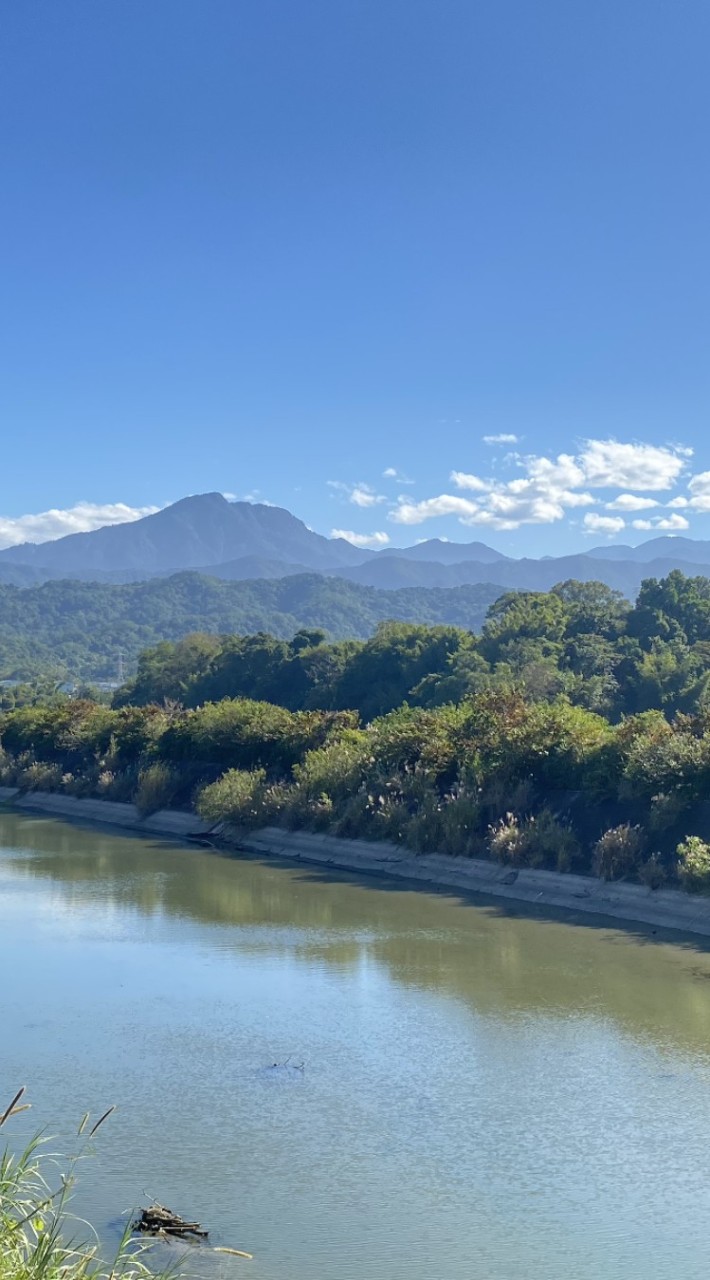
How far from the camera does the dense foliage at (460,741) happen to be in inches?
887

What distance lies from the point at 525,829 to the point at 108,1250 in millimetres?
15892

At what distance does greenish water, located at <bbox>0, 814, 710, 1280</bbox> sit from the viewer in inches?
345

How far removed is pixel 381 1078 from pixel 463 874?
11.5 m

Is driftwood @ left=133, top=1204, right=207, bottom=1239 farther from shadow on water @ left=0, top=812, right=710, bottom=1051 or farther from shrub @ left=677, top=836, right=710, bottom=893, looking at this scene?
shrub @ left=677, top=836, right=710, bottom=893

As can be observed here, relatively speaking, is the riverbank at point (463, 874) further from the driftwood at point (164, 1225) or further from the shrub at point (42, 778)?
the driftwood at point (164, 1225)

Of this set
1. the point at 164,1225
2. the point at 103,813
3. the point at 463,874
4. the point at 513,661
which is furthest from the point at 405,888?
the point at 513,661

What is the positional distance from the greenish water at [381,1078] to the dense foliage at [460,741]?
2.72 meters

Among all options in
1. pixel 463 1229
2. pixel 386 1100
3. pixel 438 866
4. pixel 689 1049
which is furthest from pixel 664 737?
pixel 463 1229

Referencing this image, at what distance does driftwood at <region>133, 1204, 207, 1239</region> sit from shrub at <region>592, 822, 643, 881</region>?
1371 centimetres

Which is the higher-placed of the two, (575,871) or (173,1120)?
(575,871)

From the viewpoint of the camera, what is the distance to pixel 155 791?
33.9 meters

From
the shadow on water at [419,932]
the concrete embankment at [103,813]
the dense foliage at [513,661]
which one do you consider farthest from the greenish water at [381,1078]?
the dense foliage at [513,661]

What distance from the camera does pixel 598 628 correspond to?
Answer: 5409cm

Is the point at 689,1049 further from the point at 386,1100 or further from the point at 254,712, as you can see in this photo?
the point at 254,712
